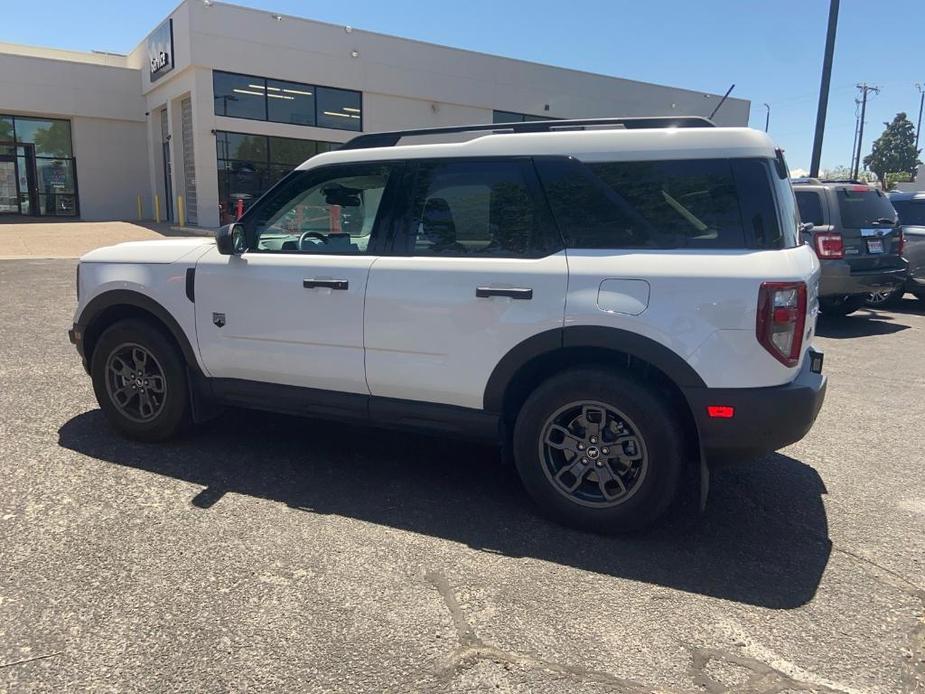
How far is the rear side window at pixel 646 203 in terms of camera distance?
3279 mm

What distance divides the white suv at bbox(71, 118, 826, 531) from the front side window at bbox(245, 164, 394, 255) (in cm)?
1

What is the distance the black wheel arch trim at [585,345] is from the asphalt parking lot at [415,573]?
0.72 m

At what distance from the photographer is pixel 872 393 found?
636 centimetres

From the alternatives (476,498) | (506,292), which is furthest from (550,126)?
(476,498)

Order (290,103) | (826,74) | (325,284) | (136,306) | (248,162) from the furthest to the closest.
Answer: (290,103) → (248,162) → (826,74) → (136,306) → (325,284)

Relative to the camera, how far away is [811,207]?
9289mm

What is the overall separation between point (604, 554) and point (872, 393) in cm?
428

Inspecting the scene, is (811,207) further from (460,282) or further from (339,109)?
(339,109)

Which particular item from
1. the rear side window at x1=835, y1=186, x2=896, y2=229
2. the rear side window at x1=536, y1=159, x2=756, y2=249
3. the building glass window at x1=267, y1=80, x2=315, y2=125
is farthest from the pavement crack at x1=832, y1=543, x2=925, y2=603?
the building glass window at x1=267, y1=80, x2=315, y2=125

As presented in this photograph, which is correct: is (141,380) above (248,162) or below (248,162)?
below

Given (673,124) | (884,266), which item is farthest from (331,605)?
(884,266)

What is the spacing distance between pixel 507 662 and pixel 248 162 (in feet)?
74.4

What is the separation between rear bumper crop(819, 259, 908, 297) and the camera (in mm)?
9008

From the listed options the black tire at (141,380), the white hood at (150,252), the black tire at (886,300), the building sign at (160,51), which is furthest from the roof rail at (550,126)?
the building sign at (160,51)
